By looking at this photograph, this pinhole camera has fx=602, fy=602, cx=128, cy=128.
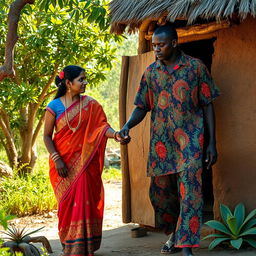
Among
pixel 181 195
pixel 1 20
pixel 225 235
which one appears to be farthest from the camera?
pixel 1 20

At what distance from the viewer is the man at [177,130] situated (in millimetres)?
5059

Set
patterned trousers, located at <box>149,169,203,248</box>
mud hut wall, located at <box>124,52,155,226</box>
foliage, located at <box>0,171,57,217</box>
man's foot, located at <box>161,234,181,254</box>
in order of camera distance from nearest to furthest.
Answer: patterned trousers, located at <box>149,169,203,248</box>
man's foot, located at <box>161,234,181,254</box>
mud hut wall, located at <box>124,52,155,226</box>
foliage, located at <box>0,171,57,217</box>

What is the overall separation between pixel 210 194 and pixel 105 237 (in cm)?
221

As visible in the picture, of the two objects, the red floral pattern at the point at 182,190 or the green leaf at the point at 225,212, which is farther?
the green leaf at the point at 225,212

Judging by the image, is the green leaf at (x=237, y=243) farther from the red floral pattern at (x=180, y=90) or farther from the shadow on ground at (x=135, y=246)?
the red floral pattern at (x=180, y=90)

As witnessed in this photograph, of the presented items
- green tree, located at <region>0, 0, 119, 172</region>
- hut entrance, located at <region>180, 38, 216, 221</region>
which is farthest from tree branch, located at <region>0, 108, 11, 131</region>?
hut entrance, located at <region>180, 38, 216, 221</region>

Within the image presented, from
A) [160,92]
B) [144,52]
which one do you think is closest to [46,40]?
[144,52]

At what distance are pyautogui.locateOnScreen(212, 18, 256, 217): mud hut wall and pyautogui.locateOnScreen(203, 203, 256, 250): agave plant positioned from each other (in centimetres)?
18

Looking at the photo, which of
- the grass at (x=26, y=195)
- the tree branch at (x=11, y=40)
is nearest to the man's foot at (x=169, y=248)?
the tree branch at (x=11, y=40)

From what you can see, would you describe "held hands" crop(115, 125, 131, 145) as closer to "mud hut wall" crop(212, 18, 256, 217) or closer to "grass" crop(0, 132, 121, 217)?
"mud hut wall" crop(212, 18, 256, 217)

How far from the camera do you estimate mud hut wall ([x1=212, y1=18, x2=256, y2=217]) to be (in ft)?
18.2

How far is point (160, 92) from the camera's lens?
5.36m

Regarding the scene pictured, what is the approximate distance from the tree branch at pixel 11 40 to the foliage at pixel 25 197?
4425mm

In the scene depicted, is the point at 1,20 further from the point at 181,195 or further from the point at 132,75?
the point at 181,195
